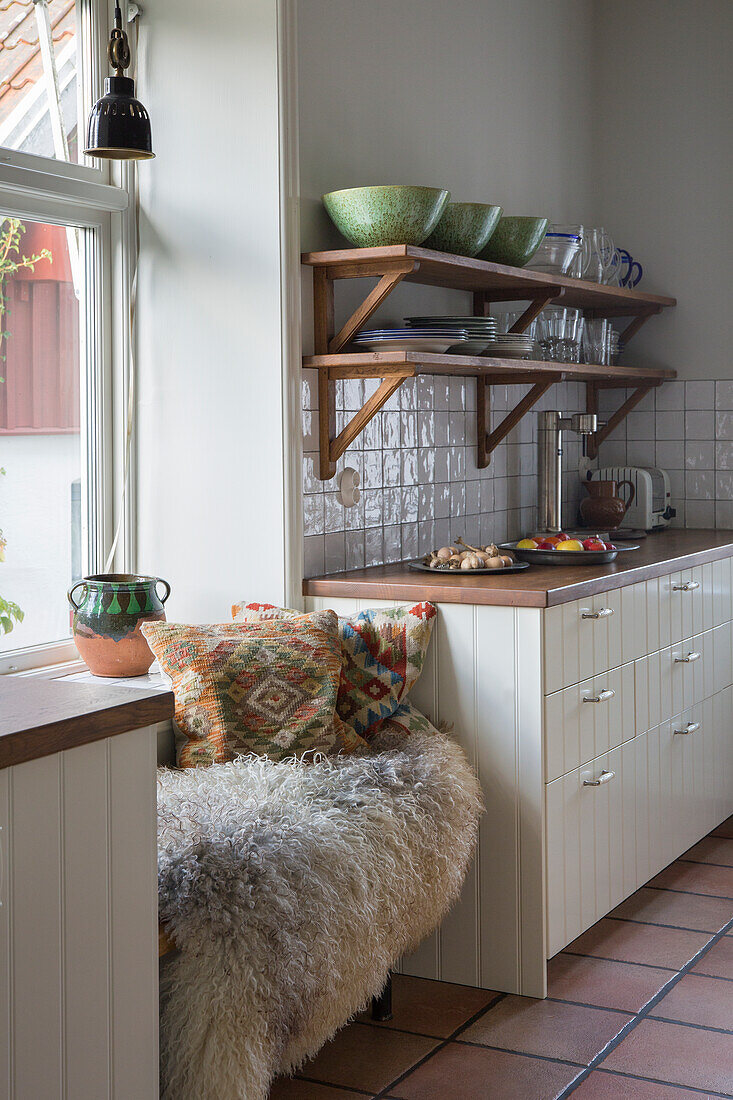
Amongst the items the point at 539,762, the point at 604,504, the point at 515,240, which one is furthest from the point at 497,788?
the point at 604,504

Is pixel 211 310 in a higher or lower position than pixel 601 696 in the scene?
higher

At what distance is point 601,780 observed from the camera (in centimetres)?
276

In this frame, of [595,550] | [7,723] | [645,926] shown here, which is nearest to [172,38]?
[595,550]

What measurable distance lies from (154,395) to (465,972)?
4.98 ft

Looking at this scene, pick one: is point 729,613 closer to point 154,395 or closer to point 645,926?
point 645,926

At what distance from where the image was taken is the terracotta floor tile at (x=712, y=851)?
11.1 feet

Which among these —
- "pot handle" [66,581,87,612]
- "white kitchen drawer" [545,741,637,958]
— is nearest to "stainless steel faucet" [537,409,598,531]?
"white kitchen drawer" [545,741,637,958]

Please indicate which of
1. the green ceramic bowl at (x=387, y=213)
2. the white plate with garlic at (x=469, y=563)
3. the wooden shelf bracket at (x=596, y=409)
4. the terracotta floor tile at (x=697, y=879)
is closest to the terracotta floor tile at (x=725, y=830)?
the terracotta floor tile at (x=697, y=879)

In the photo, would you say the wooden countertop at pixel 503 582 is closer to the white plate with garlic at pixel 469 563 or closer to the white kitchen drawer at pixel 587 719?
the white plate with garlic at pixel 469 563

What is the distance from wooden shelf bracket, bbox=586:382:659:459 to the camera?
4.23 m

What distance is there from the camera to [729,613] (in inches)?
144

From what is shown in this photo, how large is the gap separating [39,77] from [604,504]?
7.39 ft

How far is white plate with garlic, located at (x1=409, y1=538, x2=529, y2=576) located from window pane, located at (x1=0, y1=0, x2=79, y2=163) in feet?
4.17

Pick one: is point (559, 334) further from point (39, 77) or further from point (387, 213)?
point (39, 77)
